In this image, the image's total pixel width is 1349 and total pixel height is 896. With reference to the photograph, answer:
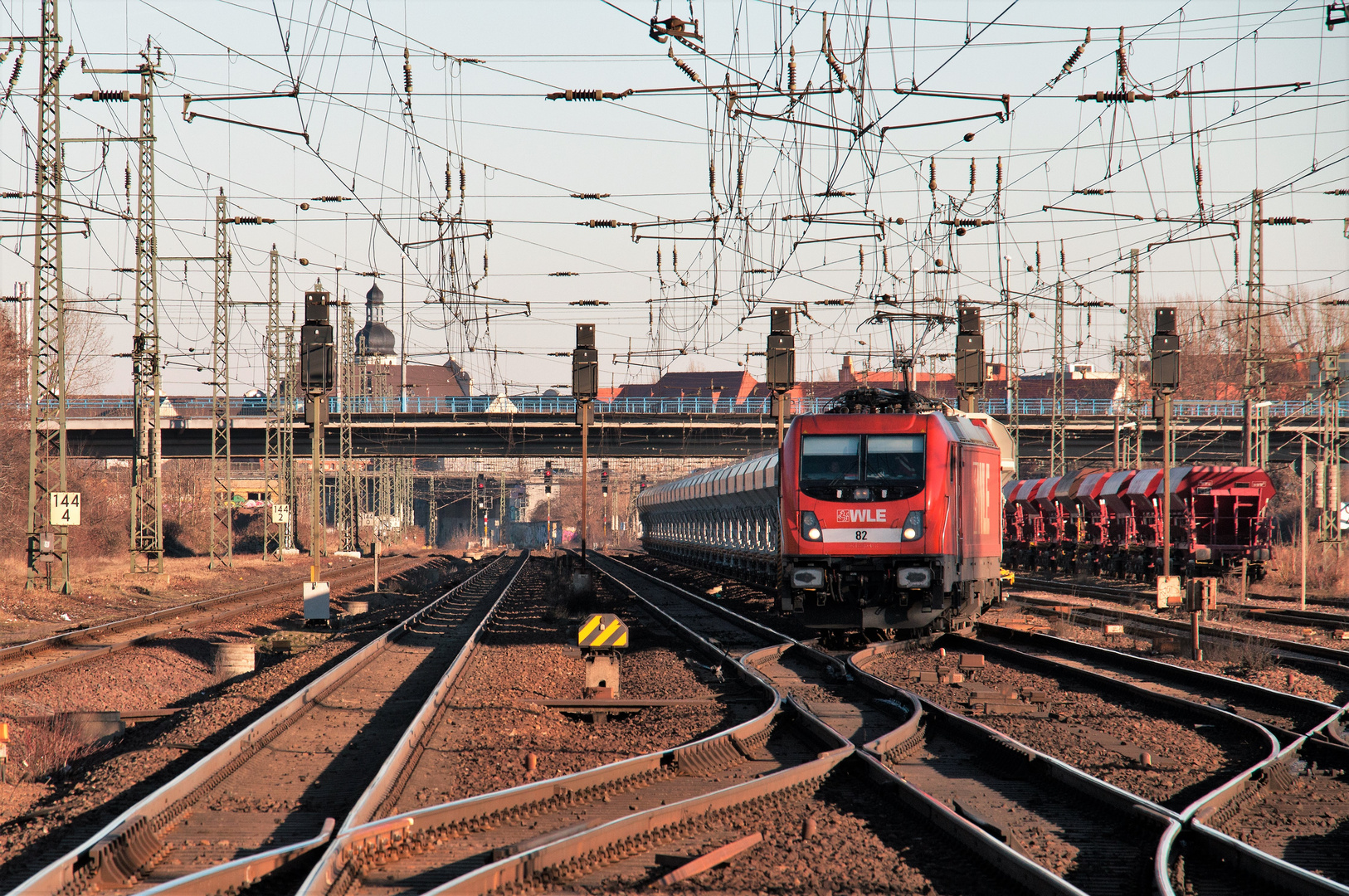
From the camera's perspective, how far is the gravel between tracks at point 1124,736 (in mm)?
9242

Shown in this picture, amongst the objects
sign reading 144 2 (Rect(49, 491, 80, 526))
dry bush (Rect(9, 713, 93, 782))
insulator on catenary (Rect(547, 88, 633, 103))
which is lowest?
dry bush (Rect(9, 713, 93, 782))

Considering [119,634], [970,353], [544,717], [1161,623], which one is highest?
[970,353]

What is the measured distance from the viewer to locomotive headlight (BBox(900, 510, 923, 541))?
17.5 m

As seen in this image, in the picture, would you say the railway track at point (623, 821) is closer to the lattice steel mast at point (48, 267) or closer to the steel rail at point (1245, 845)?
the steel rail at point (1245, 845)

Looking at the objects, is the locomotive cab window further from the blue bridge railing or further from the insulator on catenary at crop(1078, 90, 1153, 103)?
the blue bridge railing

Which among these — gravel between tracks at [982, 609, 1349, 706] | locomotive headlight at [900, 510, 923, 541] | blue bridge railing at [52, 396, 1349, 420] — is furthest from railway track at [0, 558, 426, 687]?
blue bridge railing at [52, 396, 1349, 420]

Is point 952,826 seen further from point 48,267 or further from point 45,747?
point 48,267

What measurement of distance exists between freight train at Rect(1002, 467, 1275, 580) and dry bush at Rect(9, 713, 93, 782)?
84.4 ft

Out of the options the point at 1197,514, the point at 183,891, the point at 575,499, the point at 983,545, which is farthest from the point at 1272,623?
the point at 575,499

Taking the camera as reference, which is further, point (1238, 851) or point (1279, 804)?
point (1279, 804)

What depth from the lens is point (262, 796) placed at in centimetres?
880

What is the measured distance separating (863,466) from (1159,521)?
17825 mm

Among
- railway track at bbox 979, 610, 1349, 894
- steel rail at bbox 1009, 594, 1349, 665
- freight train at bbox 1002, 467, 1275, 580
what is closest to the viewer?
railway track at bbox 979, 610, 1349, 894

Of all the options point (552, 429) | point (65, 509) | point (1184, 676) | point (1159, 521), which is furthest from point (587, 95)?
point (552, 429)
